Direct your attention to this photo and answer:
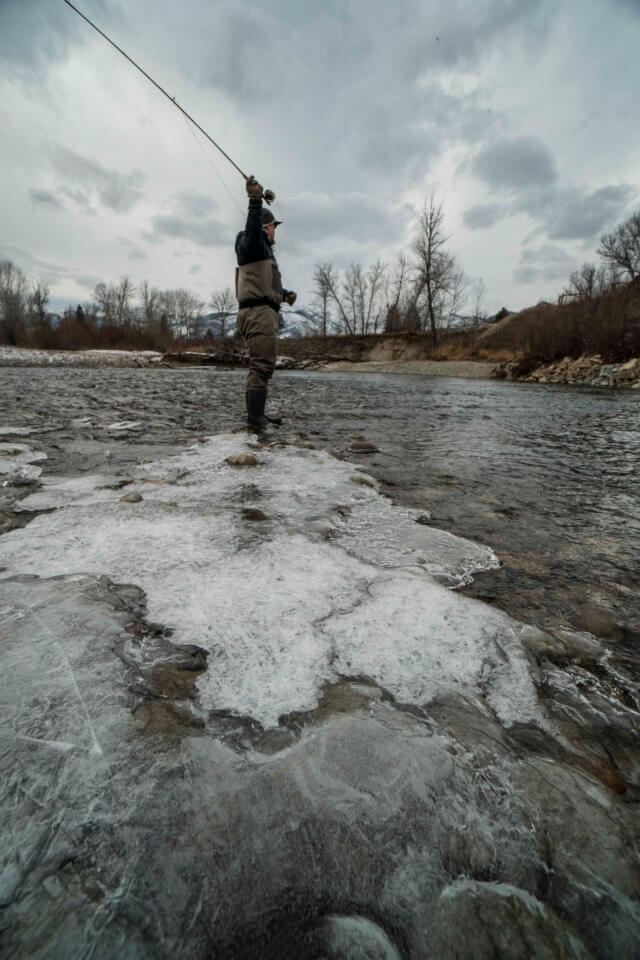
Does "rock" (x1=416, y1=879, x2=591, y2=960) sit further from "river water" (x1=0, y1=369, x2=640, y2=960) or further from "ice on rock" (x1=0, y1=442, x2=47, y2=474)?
"ice on rock" (x1=0, y1=442, x2=47, y2=474)

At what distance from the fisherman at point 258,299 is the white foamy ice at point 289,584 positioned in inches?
87.5

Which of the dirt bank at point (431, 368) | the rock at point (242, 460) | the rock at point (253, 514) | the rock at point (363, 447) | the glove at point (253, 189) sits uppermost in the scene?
the glove at point (253, 189)

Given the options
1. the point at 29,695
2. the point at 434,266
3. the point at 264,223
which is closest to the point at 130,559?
the point at 29,695

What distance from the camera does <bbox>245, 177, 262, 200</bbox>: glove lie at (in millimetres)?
3445

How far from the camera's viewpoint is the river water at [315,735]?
485 mm

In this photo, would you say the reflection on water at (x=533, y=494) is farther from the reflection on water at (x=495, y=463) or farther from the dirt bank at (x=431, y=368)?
the dirt bank at (x=431, y=368)

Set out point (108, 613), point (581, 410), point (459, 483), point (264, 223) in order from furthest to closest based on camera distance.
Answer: point (581, 410), point (264, 223), point (459, 483), point (108, 613)

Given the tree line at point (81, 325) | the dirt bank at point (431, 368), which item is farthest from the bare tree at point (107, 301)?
the dirt bank at point (431, 368)

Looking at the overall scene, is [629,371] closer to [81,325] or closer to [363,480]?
[363,480]

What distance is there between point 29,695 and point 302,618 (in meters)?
0.57

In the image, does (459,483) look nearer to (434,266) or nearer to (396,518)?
(396,518)

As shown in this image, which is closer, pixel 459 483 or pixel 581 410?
pixel 459 483

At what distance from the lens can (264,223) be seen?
3.82 meters

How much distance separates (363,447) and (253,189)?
238 centimetres
